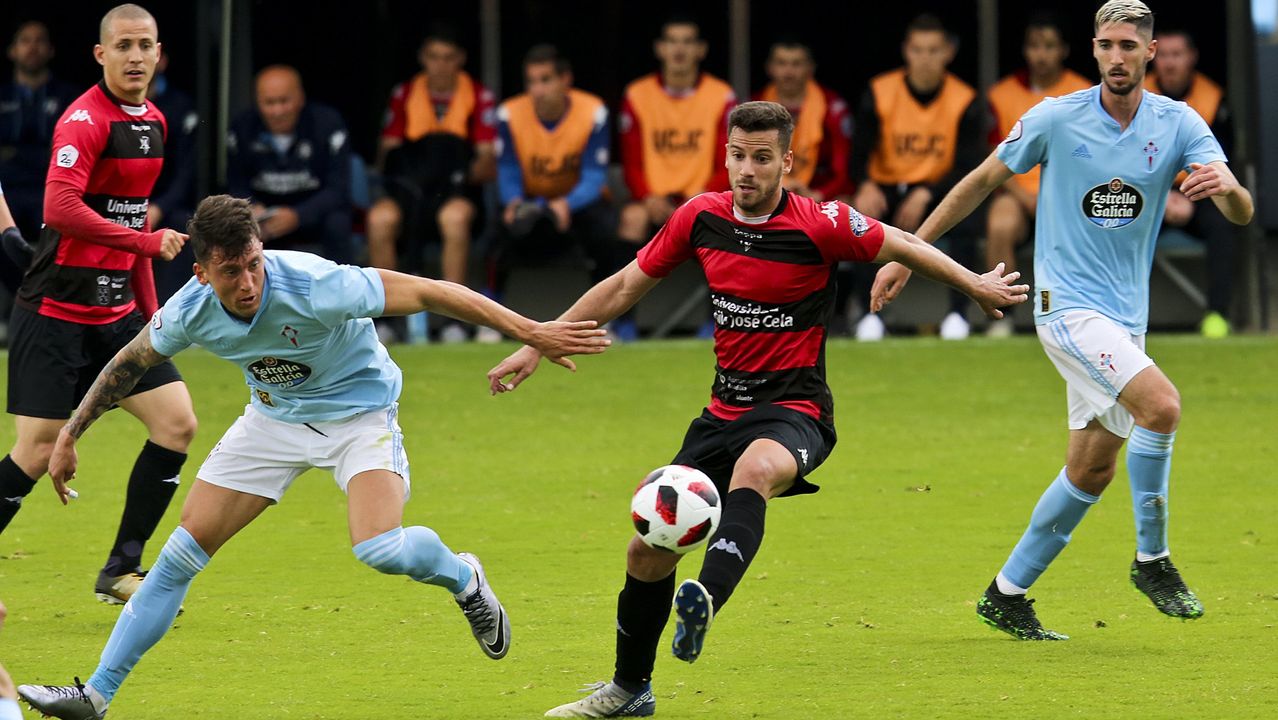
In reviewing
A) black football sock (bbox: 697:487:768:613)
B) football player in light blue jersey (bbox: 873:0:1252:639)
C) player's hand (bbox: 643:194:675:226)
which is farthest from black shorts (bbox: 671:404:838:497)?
player's hand (bbox: 643:194:675:226)

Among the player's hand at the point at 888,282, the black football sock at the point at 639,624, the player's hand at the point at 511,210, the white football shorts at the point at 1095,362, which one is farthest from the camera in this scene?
the player's hand at the point at 511,210

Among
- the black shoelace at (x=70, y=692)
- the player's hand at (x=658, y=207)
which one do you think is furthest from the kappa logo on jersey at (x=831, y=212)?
the player's hand at (x=658, y=207)

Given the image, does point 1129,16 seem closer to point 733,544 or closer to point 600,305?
point 600,305

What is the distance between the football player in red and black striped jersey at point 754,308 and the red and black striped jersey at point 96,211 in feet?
6.85

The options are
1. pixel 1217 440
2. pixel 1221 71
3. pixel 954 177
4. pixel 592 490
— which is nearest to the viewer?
pixel 592 490

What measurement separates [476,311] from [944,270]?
1.39m

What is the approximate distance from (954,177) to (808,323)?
312 inches

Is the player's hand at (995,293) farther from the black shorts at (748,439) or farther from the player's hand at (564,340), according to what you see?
the player's hand at (564,340)

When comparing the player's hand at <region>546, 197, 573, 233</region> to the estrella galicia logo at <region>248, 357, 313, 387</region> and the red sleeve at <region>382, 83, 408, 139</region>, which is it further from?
the estrella galicia logo at <region>248, 357, 313, 387</region>

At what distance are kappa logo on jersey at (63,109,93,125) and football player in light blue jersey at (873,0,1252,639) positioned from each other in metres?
3.07

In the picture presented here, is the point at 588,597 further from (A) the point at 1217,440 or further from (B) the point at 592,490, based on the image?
(A) the point at 1217,440

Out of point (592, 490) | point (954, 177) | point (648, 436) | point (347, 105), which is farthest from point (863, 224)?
point (347, 105)

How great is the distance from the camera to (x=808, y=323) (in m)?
5.73

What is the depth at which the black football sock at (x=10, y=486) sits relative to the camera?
6.98m
